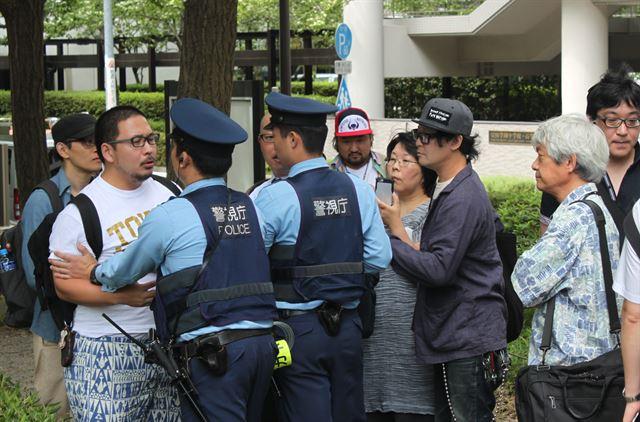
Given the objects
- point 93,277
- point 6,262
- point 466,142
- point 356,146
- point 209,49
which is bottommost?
point 6,262

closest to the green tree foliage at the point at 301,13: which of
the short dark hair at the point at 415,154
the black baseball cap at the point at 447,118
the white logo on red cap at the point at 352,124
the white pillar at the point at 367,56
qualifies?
the white pillar at the point at 367,56

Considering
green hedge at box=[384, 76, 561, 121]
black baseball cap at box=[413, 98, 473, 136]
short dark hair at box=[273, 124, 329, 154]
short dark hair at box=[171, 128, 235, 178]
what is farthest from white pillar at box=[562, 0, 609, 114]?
short dark hair at box=[171, 128, 235, 178]

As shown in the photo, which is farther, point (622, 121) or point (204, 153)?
point (622, 121)

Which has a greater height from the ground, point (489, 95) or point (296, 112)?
point (296, 112)

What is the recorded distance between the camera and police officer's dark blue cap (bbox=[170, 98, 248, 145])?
4.28m

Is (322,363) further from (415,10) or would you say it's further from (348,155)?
(415,10)

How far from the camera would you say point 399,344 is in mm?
5422

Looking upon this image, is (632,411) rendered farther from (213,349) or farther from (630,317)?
(213,349)

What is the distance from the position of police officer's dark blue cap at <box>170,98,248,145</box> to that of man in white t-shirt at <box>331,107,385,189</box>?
2292mm

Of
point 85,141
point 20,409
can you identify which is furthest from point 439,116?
point 20,409

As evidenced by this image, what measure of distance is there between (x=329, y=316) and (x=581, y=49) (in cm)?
1745

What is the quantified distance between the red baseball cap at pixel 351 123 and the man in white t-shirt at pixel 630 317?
3.15 metres

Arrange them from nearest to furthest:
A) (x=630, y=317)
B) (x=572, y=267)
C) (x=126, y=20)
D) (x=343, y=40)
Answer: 1. (x=630, y=317)
2. (x=572, y=267)
3. (x=343, y=40)
4. (x=126, y=20)

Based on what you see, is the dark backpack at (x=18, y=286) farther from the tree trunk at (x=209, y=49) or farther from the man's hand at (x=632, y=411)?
the tree trunk at (x=209, y=49)
